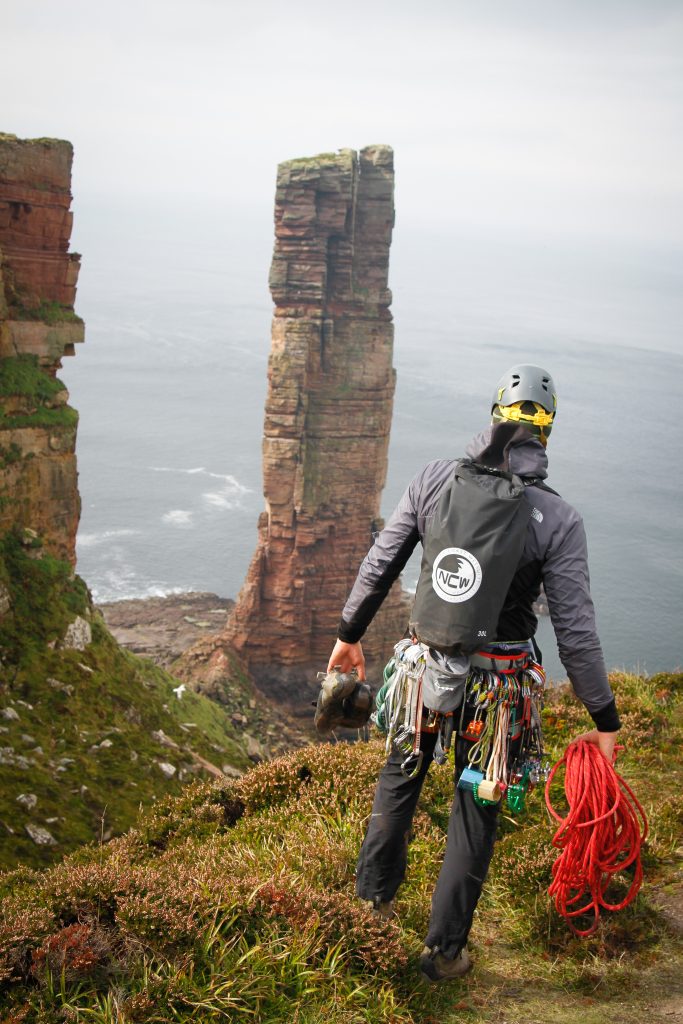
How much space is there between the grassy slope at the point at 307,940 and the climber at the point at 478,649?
31cm

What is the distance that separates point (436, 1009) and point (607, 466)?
11945 centimetres

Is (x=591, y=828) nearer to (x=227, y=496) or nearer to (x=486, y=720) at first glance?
(x=486, y=720)

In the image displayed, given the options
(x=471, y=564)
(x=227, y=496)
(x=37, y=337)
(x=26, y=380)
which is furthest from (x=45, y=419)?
(x=227, y=496)

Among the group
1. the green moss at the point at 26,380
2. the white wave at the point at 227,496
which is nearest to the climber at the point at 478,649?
the green moss at the point at 26,380

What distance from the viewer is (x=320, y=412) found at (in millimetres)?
40500

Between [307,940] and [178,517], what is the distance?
3514 inches

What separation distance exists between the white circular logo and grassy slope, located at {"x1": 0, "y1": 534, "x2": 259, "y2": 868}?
26.7 feet

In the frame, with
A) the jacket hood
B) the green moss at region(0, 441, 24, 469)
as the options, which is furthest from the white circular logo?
the green moss at region(0, 441, 24, 469)

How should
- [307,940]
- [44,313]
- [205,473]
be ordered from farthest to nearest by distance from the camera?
[205,473]
[44,313]
[307,940]

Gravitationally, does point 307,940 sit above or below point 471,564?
below

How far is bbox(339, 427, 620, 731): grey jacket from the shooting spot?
15.2 feet

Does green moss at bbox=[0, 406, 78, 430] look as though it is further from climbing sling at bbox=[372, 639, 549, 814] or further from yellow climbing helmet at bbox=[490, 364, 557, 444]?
climbing sling at bbox=[372, 639, 549, 814]

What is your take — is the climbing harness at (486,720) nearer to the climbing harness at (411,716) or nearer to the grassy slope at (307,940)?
the climbing harness at (411,716)

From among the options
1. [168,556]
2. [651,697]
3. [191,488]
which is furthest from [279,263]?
[191,488]
